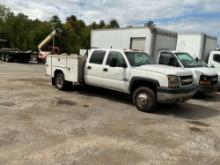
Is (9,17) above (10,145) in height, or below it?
above

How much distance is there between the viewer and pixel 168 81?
7754 mm

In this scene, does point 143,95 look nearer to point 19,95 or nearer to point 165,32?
point 19,95

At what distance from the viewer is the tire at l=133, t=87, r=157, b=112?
8102 millimetres

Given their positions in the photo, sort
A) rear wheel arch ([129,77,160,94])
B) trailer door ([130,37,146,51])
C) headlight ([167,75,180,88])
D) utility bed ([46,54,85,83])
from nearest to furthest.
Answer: headlight ([167,75,180,88])
rear wheel arch ([129,77,160,94])
utility bed ([46,54,85,83])
trailer door ([130,37,146,51])

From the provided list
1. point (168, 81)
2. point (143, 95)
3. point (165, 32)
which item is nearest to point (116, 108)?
point (143, 95)

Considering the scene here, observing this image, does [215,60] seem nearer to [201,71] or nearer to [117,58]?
[201,71]

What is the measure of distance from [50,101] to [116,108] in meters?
2.17

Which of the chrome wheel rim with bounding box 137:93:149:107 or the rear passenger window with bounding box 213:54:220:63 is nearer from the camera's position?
the chrome wheel rim with bounding box 137:93:149:107

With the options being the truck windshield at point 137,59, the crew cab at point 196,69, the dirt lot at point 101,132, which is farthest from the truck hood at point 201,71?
the truck windshield at point 137,59

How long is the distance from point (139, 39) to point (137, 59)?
409 centimetres

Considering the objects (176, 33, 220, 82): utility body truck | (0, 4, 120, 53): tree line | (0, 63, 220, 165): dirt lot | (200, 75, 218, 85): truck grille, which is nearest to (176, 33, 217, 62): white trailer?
(176, 33, 220, 82): utility body truck

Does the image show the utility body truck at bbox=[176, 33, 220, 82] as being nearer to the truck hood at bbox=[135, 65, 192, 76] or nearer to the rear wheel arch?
the truck hood at bbox=[135, 65, 192, 76]

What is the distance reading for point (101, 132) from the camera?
20.1 ft

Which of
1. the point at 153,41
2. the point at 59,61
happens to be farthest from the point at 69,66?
the point at 153,41
